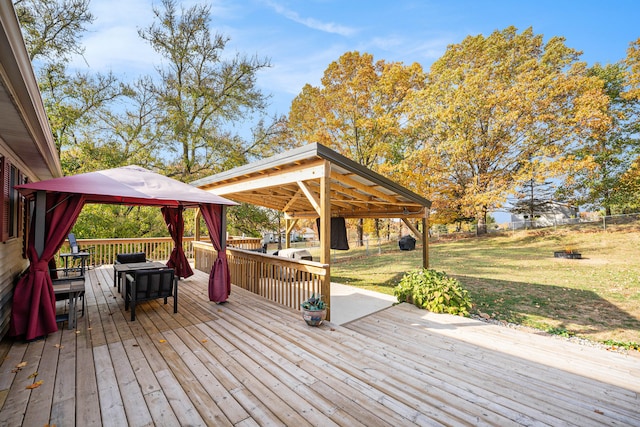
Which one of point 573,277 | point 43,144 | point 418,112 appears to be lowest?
point 573,277

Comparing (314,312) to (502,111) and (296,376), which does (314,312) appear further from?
(502,111)

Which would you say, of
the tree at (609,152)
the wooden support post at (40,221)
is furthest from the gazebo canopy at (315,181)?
the tree at (609,152)

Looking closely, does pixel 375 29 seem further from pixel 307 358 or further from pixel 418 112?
pixel 307 358

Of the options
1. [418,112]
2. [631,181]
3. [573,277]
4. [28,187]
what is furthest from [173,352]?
[631,181]

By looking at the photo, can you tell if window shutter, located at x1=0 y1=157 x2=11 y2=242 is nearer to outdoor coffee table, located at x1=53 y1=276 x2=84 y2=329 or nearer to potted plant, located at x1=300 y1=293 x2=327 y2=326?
outdoor coffee table, located at x1=53 y1=276 x2=84 y2=329

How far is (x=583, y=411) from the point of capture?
7.75 ft

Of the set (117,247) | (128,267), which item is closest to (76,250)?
(117,247)

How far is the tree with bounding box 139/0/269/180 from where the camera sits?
12617 mm

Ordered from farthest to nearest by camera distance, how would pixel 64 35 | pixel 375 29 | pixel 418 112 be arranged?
pixel 418 112 < pixel 375 29 < pixel 64 35

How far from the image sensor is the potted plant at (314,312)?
4.00 m

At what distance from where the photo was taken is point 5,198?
12.0 ft

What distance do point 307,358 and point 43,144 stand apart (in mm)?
4746

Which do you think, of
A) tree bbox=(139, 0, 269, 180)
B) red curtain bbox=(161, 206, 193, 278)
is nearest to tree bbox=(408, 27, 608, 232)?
tree bbox=(139, 0, 269, 180)

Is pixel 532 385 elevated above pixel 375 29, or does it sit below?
below
